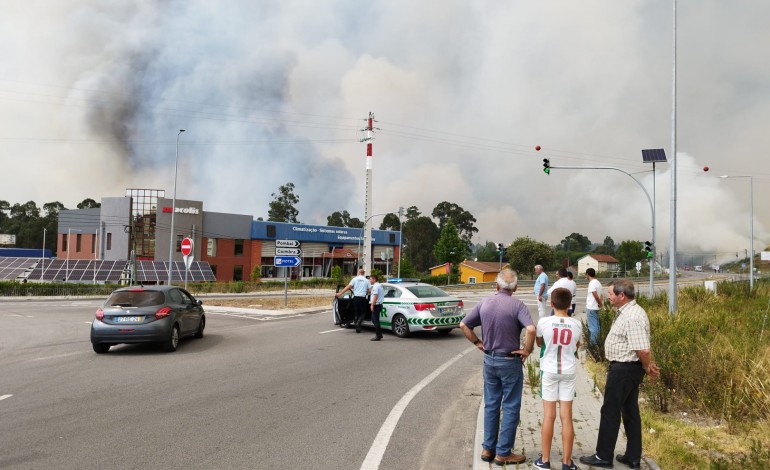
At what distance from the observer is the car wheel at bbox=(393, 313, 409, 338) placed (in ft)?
46.9

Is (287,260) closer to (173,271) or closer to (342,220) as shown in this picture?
(173,271)

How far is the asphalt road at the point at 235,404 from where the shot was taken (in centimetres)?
533

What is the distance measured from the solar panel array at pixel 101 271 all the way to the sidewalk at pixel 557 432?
157ft

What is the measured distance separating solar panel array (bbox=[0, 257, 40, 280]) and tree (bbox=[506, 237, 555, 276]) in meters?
67.1

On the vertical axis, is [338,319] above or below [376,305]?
below

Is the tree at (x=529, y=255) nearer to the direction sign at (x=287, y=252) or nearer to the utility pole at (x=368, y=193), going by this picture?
the utility pole at (x=368, y=193)

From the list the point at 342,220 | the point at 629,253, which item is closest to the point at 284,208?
the point at 342,220

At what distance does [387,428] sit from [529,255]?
8905 centimetres

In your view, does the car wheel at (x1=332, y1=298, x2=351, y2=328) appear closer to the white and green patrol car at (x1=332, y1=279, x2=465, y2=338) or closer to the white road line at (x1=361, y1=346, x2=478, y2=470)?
the white and green patrol car at (x1=332, y1=279, x2=465, y2=338)

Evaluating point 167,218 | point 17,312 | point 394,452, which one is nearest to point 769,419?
point 394,452

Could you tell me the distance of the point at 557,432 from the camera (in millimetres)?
5988

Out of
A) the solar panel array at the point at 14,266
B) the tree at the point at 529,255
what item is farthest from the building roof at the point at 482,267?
the solar panel array at the point at 14,266

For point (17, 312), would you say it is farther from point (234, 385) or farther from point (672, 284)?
point (672, 284)

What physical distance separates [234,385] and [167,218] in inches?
2157
